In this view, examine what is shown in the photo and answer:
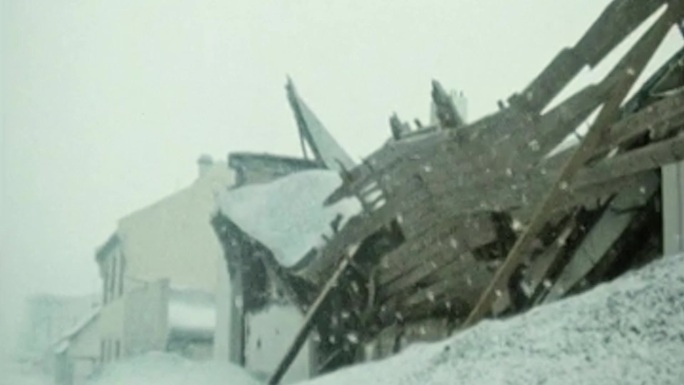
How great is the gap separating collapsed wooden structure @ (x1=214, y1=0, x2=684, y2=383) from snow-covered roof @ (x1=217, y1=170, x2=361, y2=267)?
1213 millimetres

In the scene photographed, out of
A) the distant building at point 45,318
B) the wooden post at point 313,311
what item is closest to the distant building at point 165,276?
the wooden post at point 313,311

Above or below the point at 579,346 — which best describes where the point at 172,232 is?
above

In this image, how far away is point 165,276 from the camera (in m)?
26.6

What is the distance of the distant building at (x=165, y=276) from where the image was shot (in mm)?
22688

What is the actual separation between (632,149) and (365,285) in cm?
Result: 379

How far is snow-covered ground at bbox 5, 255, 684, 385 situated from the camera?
3043 millimetres

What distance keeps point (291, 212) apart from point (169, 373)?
3437mm

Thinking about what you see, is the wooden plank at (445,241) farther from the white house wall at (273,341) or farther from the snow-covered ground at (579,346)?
the white house wall at (273,341)

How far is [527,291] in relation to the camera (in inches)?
242

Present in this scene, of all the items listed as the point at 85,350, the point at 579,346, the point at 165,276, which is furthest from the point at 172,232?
the point at 579,346

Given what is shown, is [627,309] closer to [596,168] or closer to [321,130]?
[596,168]

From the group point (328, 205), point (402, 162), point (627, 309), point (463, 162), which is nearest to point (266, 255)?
point (328, 205)

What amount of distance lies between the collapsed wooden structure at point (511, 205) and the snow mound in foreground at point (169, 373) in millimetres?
2462

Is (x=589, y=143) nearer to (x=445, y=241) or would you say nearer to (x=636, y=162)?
(x=636, y=162)
